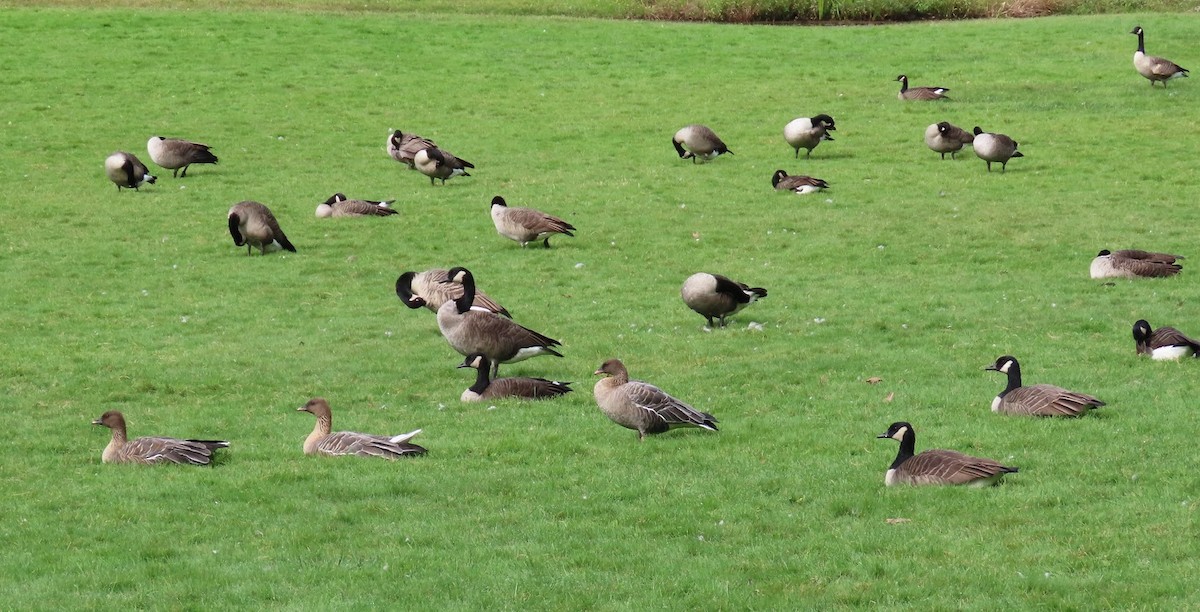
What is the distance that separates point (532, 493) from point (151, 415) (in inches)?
273

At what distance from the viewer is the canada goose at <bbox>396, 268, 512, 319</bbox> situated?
2205 centimetres

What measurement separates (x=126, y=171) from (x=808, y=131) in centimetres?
1825

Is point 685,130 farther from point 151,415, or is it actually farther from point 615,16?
point 615,16

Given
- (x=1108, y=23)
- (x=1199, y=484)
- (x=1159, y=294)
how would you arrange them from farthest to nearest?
(x=1108, y=23) < (x=1159, y=294) < (x=1199, y=484)

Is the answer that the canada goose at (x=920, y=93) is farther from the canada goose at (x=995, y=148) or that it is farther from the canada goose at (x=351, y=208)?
the canada goose at (x=351, y=208)

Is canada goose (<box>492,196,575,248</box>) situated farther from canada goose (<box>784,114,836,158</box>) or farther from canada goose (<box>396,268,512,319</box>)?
canada goose (<box>784,114,836,158</box>)

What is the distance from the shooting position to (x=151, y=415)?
60.4 feet

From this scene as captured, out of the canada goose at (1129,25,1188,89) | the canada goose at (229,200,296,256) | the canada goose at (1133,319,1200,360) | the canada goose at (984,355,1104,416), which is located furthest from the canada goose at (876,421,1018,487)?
the canada goose at (1129,25,1188,89)

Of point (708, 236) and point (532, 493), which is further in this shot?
point (708, 236)

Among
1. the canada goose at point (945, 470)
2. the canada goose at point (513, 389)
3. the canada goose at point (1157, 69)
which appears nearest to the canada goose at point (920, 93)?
the canada goose at point (1157, 69)

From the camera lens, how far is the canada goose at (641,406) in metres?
15.8

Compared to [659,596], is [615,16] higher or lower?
lower

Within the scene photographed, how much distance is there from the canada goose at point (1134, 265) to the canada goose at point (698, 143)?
49.0ft

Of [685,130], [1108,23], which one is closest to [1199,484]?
[685,130]
